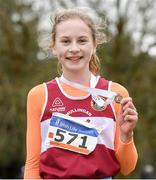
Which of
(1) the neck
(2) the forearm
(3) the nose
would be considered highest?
(3) the nose

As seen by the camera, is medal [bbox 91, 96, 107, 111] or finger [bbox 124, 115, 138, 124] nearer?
finger [bbox 124, 115, 138, 124]

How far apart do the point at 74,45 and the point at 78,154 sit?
20.7 inches

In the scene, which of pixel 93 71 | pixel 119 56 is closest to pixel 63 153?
pixel 93 71

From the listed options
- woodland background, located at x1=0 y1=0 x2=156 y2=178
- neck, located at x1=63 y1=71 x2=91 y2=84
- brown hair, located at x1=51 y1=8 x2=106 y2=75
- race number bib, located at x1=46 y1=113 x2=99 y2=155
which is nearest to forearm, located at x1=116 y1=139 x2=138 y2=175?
race number bib, located at x1=46 y1=113 x2=99 y2=155

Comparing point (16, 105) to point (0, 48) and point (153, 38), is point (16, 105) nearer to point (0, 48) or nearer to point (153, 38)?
point (0, 48)

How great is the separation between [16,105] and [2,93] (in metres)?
0.53

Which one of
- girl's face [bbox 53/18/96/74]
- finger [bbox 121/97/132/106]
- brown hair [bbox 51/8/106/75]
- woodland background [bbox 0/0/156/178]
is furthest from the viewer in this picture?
woodland background [bbox 0/0/156/178]

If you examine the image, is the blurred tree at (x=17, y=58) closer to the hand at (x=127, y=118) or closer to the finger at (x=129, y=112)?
the hand at (x=127, y=118)

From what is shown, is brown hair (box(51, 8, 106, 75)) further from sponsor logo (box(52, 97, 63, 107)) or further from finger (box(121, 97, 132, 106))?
finger (box(121, 97, 132, 106))

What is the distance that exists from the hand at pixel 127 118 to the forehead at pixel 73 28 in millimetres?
447

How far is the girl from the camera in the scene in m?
2.57

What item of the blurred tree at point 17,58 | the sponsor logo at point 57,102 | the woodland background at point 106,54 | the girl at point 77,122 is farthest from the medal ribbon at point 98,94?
the blurred tree at point 17,58

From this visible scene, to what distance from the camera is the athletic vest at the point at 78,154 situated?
255 cm

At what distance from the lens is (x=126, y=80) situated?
1502 centimetres
